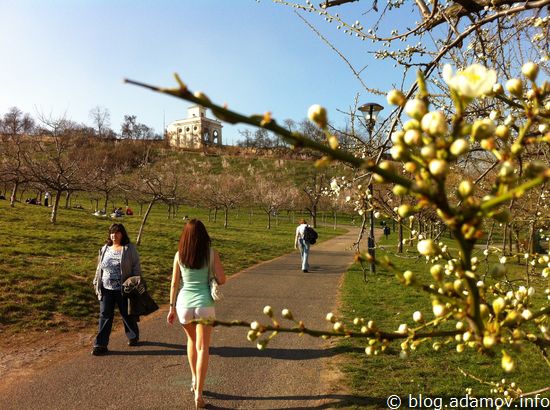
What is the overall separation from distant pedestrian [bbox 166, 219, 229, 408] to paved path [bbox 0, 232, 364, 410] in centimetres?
43

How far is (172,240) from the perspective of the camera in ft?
67.8

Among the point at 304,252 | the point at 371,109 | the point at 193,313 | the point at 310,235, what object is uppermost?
the point at 371,109

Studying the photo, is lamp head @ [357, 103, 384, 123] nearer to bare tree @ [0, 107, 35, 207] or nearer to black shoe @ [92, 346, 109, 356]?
black shoe @ [92, 346, 109, 356]

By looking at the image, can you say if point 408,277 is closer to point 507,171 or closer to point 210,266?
point 507,171

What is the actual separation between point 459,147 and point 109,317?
6597 mm

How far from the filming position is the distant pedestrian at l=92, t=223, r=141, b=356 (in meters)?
6.47

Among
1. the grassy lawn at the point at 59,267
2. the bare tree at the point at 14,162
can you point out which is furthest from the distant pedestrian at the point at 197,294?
the bare tree at the point at 14,162

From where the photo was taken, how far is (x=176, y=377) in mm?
5680

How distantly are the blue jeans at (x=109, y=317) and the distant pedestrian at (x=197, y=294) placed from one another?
1827 mm

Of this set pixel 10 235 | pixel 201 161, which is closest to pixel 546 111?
pixel 10 235

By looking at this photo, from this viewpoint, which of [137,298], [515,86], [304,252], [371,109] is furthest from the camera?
[304,252]

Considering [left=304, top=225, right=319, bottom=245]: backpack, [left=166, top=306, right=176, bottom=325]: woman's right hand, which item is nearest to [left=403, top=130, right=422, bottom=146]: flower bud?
[left=166, top=306, right=176, bottom=325]: woman's right hand

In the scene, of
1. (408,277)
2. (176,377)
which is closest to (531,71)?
(408,277)

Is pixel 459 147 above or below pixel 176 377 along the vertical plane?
above
